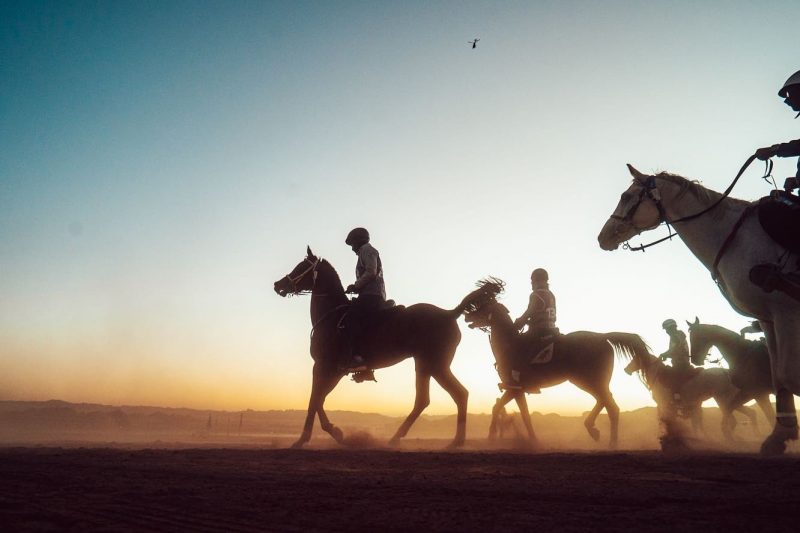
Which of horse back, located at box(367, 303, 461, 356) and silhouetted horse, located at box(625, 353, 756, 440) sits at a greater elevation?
horse back, located at box(367, 303, 461, 356)

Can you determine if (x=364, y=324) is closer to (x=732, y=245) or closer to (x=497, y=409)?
(x=497, y=409)

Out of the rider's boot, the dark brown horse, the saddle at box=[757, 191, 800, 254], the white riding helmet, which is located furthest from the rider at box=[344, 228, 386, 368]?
the white riding helmet

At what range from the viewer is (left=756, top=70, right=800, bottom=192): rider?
667 cm

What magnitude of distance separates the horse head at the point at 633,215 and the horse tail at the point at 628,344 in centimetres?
443

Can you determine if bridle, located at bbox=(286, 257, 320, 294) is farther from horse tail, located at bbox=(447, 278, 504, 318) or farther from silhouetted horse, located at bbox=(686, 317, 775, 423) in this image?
silhouetted horse, located at bbox=(686, 317, 775, 423)

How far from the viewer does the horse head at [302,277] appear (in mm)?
11000

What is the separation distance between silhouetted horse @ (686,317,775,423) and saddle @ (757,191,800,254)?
7.56 metres

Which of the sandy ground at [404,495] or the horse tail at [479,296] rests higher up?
the horse tail at [479,296]

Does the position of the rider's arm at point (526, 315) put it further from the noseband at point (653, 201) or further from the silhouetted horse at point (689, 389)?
the silhouetted horse at point (689, 389)

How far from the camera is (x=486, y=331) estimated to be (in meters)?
12.3

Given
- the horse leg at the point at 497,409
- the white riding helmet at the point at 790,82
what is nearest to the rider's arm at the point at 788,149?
the white riding helmet at the point at 790,82

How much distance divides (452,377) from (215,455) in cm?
427

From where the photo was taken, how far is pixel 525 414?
11594 mm

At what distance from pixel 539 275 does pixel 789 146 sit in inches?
230
